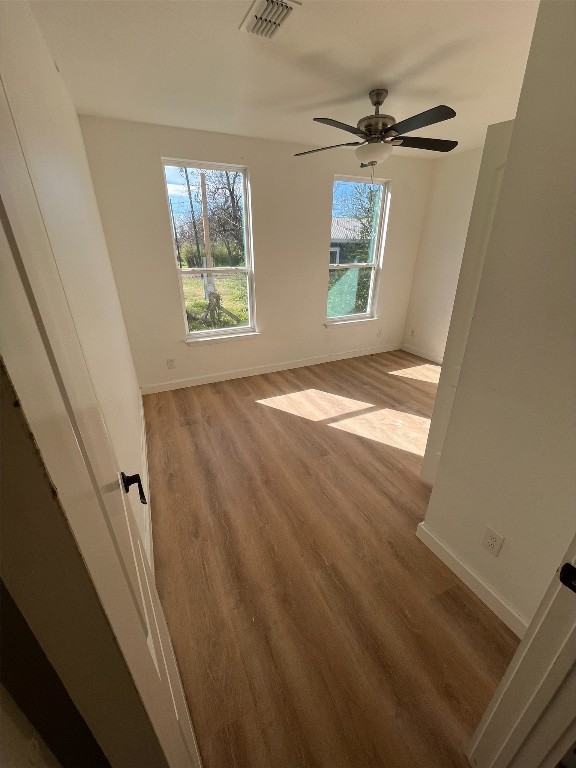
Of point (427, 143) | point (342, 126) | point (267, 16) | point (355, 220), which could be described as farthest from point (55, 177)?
point (355, 220)

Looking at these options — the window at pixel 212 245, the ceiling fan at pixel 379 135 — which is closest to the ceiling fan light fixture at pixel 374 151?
the ceiling fan at pixel 379 135

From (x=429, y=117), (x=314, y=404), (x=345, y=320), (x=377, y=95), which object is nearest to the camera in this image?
(x=429, y=117)

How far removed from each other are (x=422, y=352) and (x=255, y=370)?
255 centimetres

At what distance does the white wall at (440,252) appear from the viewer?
143 inches

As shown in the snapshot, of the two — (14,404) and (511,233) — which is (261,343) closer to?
(511,233)

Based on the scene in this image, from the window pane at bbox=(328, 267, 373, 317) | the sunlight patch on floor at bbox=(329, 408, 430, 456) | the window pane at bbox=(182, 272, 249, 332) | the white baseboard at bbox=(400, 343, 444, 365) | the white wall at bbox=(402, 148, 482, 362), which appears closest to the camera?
the sunlight patch on floor at bbox=(329, 408, 430, 456)

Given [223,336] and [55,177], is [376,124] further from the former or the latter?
[223,336]

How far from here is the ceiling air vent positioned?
131cm

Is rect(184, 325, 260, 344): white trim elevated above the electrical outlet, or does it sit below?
above

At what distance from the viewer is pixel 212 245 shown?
3238 mm

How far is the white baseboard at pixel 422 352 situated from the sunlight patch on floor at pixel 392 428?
5.58ft

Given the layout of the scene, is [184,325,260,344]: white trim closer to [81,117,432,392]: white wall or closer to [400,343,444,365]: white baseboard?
[81,117,432,392]: white wall

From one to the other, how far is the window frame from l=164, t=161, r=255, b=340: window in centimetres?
116

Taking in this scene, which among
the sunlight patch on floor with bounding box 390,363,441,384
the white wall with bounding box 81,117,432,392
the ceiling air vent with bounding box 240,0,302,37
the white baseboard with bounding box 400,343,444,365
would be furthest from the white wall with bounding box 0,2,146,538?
the white baseboard with bounding box 400,343,444,365
